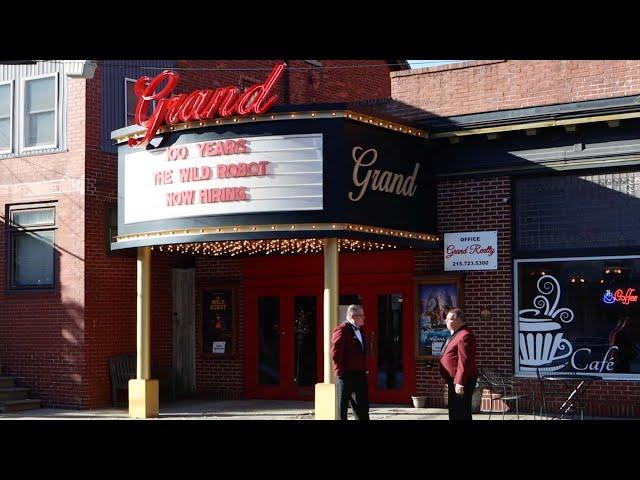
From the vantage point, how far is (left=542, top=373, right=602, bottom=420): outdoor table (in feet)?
49.3

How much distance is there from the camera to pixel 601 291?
16250mm

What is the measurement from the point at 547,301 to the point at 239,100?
6014 mm

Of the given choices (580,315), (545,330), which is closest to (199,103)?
(545,330)

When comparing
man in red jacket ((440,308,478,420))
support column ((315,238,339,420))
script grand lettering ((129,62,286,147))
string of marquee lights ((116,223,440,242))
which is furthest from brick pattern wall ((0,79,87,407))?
man in red jacket ((440,308,478,420))

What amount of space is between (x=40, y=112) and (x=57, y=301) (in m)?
3.80

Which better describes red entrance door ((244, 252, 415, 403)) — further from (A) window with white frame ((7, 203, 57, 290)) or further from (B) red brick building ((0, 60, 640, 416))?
(A) window with white frame ((7, 203, 57, 290))

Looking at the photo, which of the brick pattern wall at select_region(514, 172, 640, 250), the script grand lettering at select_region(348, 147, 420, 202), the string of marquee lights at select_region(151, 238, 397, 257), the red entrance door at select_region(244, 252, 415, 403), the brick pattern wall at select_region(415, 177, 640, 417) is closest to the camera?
the script grand lettering at select_region(348, 147, 420, 202)

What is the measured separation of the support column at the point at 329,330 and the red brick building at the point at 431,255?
7.01 feet

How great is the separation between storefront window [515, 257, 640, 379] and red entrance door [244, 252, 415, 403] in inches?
90.8

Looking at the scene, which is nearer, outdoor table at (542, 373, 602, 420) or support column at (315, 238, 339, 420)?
outdoor table at (542, 373, 602, 420)

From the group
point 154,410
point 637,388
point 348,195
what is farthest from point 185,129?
point 637,388

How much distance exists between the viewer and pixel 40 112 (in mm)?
20188

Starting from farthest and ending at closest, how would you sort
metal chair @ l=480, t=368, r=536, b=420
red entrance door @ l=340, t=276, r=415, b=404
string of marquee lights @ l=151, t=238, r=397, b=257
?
1. red entrance door @ l=340, t=276, r=415, b=404
2. string of marquee lights @ l=151, t=238, r=397, b=257
3. metal chair @ l=480, t=368, r=536, b=420

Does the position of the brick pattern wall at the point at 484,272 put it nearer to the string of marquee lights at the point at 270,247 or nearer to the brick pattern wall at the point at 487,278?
the brick pattern wall at the point at 487,278
